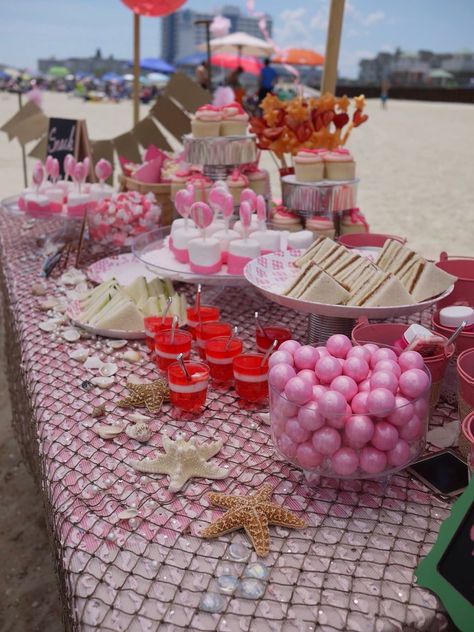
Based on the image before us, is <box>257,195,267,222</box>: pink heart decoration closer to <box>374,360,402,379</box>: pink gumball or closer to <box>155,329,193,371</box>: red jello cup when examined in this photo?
<box>155,329,193,371</box>: red jello cup

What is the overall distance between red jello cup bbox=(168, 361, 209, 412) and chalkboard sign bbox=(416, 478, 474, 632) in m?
0.60

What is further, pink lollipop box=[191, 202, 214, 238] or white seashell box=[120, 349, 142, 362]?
pink lollipop box=[191, 202, 214, 238]

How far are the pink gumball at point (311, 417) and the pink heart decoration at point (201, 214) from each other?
942 mm

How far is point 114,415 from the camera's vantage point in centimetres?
138

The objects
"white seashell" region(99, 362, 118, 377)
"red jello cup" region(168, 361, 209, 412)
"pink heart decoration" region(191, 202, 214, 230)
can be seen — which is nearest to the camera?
"red jello cup" region(168, 361, 209, 412)

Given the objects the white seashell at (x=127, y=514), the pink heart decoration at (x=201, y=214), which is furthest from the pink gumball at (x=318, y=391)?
the pink heart decoration at (x=201, y=214)

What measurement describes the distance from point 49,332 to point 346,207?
1.17m

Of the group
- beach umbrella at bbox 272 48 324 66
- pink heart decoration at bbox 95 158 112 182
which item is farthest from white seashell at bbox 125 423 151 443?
beach umbrella at bbox 272 48 324 66

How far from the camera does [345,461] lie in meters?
1.03

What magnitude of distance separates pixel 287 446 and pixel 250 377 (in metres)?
0.29

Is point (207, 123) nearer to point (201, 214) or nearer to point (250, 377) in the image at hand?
point (201, 214)

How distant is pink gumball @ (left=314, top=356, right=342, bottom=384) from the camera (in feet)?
3.58

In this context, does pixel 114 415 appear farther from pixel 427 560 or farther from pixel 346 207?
pixel 346 207

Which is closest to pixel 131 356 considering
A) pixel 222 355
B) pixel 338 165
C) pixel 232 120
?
pixel 222 355
